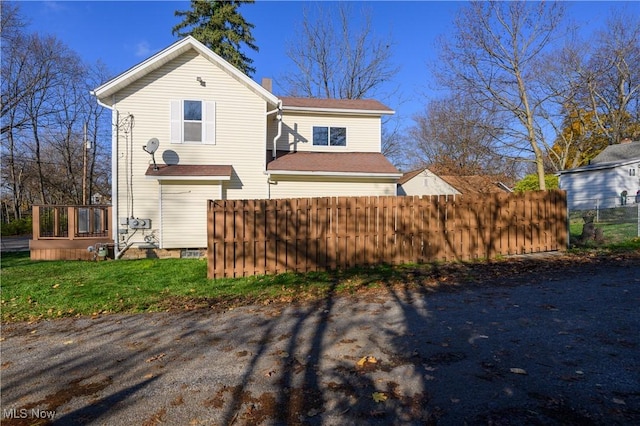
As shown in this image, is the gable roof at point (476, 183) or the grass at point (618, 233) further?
the gable roof at point (476, 183)

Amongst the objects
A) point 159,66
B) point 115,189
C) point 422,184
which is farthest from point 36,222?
point 422,184

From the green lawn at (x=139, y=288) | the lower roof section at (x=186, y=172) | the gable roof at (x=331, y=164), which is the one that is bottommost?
the green lawn at (x=139, y=288)

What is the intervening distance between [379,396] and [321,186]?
1047 cm

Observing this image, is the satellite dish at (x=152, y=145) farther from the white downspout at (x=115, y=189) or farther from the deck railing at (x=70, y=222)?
the deck railing at (x=70, y=222)

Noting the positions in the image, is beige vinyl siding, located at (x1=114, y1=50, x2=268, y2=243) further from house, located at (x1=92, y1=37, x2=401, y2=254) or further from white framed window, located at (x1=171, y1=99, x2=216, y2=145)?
white framed window, located at (x1=171, y1=99, x2=216, y2=145)

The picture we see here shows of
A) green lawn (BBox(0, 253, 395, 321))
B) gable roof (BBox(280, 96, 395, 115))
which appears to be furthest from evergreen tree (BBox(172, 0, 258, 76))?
green lawn (BBox(0, 253, 395, 321))

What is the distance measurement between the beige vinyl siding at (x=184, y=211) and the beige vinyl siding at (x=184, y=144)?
35cm

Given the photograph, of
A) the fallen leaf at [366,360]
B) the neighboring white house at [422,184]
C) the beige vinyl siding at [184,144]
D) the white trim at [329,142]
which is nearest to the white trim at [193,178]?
the beige vinyl siding at [184,144]

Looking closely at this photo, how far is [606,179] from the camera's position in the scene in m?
23.7

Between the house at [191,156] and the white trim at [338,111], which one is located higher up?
the white trim at [338,111]

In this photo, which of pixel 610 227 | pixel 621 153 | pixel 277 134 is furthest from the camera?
pixel 621 153

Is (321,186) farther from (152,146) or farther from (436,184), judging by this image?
(436,184)

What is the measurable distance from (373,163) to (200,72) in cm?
674

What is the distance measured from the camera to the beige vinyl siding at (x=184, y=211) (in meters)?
12.0
